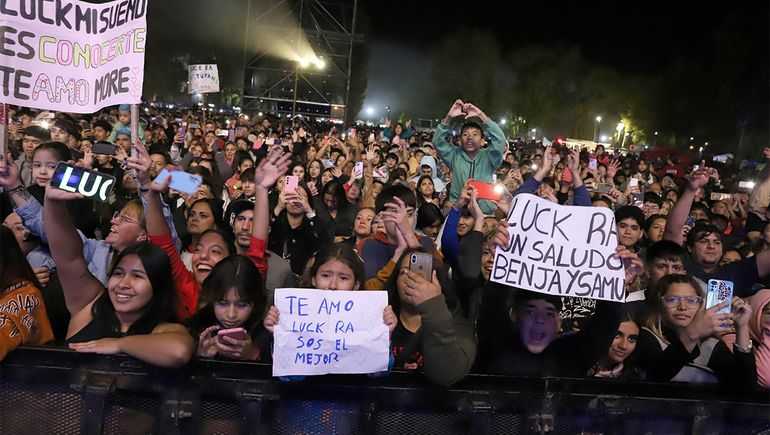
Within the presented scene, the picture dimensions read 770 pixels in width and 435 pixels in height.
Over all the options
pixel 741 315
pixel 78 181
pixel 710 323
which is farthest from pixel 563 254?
pixel 78 181

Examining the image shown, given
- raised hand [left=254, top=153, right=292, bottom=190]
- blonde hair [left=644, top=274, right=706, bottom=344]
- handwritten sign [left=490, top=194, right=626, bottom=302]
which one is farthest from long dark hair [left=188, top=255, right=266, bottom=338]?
blonde hair [left=644, top=274, right=706, bottom=344]

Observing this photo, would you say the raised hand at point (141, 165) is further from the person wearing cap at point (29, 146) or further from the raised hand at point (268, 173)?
the person wearing cap at point (29, 146)

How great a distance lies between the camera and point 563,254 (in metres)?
2.89

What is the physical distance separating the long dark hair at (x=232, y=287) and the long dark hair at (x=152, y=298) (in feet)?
0.52

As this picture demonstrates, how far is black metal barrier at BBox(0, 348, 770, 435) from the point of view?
7.17ft

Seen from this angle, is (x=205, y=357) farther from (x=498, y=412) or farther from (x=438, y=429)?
(x=498, y=412)

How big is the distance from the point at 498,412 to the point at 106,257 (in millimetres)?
2709

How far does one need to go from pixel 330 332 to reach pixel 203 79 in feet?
41.3

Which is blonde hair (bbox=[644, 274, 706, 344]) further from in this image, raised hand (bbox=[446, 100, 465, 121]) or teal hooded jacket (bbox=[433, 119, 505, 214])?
raised hand (bbox=[446, 100, 465, 121])

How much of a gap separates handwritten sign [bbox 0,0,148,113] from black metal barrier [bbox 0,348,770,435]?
2.50m

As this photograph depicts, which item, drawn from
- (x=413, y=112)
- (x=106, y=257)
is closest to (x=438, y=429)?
(x=106, y=257)

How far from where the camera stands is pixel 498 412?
2344 mm

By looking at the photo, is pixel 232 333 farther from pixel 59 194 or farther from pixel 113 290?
pixel 59 194

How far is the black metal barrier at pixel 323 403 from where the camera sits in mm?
2186
